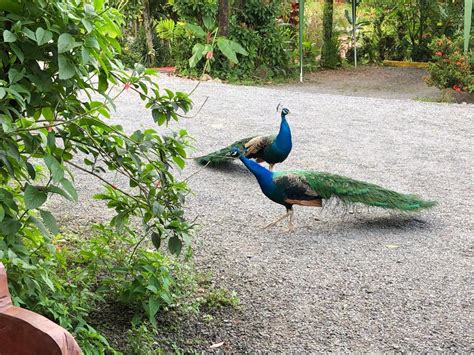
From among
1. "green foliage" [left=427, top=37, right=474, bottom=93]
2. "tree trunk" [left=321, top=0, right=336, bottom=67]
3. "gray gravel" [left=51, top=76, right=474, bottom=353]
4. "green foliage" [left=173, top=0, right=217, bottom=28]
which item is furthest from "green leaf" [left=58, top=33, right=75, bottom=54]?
"tree trunk" [left=321, top=0, right=336, bottom=67]

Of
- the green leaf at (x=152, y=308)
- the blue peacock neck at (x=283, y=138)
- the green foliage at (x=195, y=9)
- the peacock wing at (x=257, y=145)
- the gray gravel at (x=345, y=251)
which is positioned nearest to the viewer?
the green leaf at (x=152, y=308)

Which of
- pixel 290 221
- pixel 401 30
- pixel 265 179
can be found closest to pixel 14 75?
pixel 265 179

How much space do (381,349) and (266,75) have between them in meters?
9.13

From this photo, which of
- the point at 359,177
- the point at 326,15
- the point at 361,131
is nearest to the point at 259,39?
the point at 326,15

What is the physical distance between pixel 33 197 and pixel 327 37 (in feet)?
39.7

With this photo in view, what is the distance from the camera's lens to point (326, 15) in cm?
1354

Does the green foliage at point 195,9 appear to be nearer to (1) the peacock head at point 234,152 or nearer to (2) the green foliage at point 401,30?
(2) the green foliage at point 401,30

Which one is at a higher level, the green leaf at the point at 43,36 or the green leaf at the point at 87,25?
Answer: the green leaf at the point at 87,25

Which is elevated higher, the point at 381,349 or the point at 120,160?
the point at 120,160

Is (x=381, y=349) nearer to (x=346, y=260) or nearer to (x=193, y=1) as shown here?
(x=346, y=260)

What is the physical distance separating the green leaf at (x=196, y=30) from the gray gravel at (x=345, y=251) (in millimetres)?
4099

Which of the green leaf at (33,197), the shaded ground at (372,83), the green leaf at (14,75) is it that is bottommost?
the shaded ground at (372,83)

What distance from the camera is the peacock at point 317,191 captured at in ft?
13.7

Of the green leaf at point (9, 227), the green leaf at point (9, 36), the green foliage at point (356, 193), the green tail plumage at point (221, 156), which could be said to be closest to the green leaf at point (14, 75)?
the green leaf at point (9, 36)
